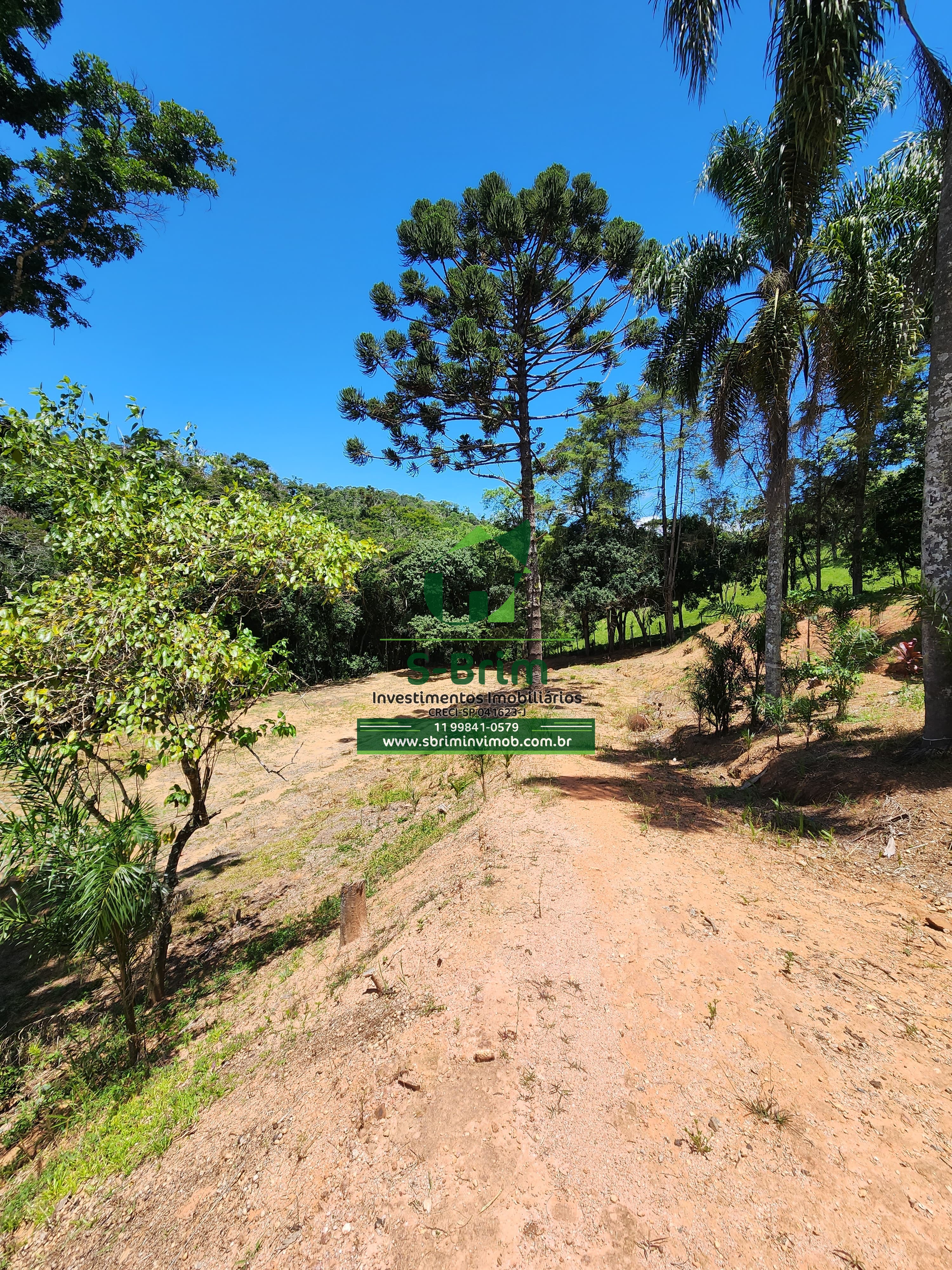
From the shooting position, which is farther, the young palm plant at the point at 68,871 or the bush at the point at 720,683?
the bush at the point at 720,683

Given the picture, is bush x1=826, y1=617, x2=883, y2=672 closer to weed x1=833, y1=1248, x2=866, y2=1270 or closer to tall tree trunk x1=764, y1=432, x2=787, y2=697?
tall tree trunk x1=764, y1=432, x2=787, y2=697

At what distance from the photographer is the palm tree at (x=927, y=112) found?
5.55 meters

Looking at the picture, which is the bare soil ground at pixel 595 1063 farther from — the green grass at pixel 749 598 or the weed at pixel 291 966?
the green grass at pixel 749 598

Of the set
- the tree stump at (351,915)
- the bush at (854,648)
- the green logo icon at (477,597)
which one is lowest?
the tree stump at (351,915)

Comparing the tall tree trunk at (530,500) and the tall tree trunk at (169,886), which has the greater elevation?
the tall tree trunk at (530,500)

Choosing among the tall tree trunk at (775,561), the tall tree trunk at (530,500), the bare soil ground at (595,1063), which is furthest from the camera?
the tall tree trunk at (530,500)

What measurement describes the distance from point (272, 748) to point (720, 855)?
10997mm

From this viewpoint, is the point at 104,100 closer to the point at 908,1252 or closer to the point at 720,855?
the point at 720,855

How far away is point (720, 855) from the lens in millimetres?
5004

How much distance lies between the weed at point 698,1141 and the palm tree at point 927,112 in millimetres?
5470

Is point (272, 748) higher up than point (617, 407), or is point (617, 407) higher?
point (617, 407)

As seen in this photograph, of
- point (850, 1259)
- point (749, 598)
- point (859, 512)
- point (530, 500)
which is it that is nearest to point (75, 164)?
point (530, 500)

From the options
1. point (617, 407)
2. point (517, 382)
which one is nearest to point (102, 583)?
point (517, 382)

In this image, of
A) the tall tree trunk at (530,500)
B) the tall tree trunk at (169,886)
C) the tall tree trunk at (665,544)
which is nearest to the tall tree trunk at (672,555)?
the tall tree trunk at (665,544)
